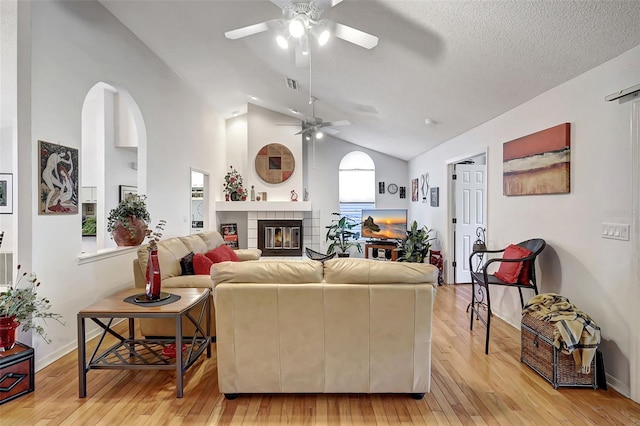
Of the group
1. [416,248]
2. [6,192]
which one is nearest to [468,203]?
[416,248]

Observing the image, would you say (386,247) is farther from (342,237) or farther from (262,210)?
(262,210)

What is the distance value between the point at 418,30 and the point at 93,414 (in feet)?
11.6

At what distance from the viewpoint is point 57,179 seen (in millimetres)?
2855

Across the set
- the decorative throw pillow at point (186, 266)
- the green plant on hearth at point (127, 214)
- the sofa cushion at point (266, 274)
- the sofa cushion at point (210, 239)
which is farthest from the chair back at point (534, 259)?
the green plant on hearth at point (127, 214)

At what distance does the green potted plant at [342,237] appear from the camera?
22.9ft

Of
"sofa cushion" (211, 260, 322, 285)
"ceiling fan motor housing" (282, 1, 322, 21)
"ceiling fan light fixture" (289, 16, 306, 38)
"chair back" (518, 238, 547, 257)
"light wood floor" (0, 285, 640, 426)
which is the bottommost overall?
"light wood floor" (0, 285, 640, 426)

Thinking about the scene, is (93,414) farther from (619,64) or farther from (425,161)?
(425,161)

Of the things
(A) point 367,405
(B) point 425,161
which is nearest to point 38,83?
(A) point 367,405

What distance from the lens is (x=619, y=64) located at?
2307 mm

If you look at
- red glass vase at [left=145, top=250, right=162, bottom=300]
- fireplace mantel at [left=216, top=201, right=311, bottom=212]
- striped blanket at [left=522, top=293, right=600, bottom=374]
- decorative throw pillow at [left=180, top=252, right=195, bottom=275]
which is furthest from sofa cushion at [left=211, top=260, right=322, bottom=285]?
fireplace mantel at [left=216, top=201, right=311, bottom=212]

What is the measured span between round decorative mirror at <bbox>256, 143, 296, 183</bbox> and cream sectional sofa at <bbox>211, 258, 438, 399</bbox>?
15.7ft

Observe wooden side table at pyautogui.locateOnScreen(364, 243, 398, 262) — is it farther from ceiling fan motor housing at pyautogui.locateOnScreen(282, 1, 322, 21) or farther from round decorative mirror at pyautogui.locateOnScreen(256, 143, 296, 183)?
ceiling fan motor housing at pyautogui.locateOnScreen(282, 1, 322, 21)

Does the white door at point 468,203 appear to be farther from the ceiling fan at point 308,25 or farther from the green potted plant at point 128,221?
the green potted plant at point 128,221

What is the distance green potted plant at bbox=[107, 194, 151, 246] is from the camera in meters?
3.63
